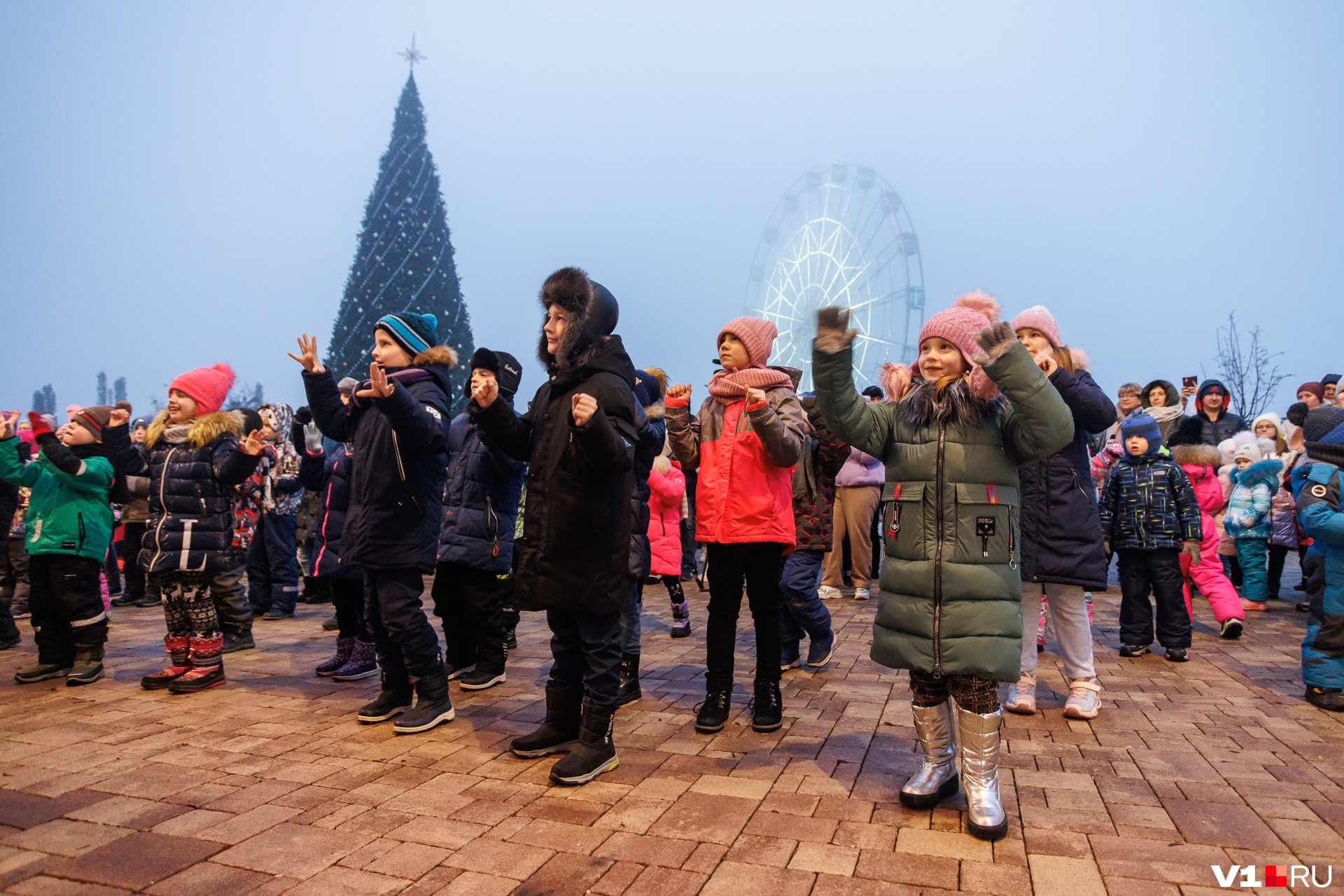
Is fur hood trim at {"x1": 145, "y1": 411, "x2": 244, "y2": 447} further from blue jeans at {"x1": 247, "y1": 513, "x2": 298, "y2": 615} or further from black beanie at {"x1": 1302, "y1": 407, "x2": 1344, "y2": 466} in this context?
black beanie at {"x1": 1302, "y1": 407, "x2": 1344, "y2": 466}

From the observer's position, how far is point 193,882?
2.57 m

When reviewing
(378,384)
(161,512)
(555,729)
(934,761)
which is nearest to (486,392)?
(378,384)

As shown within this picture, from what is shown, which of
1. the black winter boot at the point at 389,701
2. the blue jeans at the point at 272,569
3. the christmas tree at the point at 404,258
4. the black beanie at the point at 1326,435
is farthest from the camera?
the christmas tree at the point at 404,258

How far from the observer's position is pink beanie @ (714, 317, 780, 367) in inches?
171

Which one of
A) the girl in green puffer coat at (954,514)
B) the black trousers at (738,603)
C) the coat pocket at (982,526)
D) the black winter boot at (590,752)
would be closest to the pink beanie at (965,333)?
the girl in green puffer coat at (954,514)

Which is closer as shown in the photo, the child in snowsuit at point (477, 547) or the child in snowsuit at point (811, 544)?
the child in snowsuit at point (477, 547)

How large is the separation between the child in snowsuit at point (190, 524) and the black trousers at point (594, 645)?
8.07 feet

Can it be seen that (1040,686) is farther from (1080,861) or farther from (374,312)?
(374,312)

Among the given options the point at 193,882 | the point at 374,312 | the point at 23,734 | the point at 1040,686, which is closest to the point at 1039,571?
the point at 1040,686

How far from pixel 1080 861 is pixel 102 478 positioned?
5.98 m

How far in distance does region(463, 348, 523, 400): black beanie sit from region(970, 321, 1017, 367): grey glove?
2037 mm

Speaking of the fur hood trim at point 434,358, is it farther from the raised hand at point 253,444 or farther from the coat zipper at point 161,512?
the coat zipper at point 161,512

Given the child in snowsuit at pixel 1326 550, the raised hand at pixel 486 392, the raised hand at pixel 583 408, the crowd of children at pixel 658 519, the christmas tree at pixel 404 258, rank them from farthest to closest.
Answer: the christmas tree at pixel 404 258, the child in snowsuit at pixel 1326 550, the raised hand at pixel 486 392, the raised hand at pixel 583 408, the crowd of children at pixel 658 519

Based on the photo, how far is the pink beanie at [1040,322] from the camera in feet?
14.1
